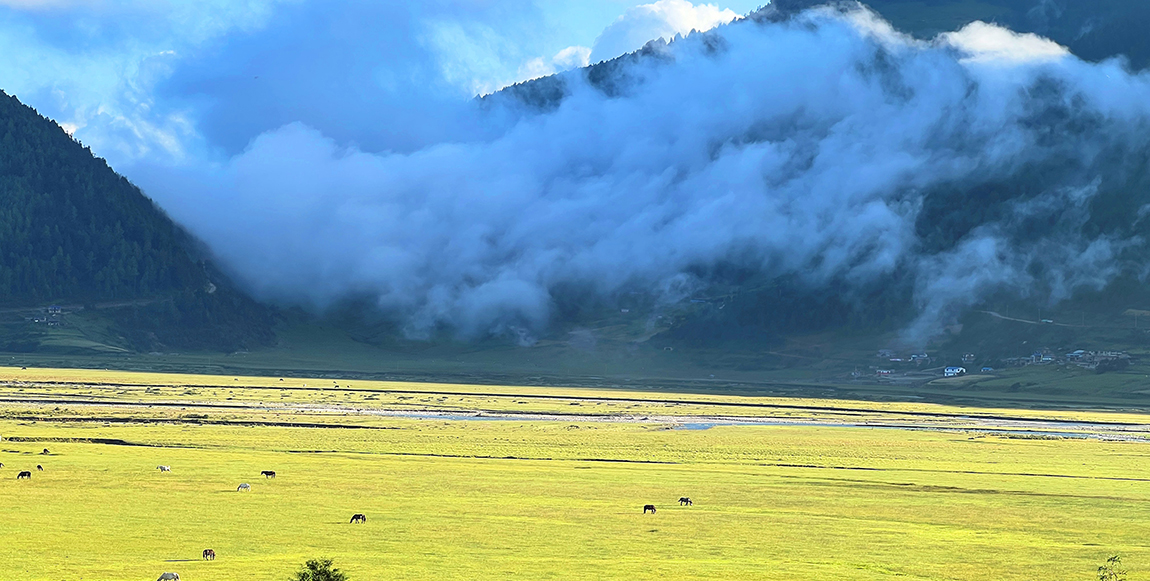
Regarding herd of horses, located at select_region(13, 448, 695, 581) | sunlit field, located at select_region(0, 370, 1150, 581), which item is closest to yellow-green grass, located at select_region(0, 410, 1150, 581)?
sunlit field, located at select_region(0, 370, 1150, 581)

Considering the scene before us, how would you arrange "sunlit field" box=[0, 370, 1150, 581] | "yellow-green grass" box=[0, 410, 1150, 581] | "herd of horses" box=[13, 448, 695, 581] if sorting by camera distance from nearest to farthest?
"herd of horses" box=[13, 448, 695, 581]
"yellow-green grass" box=[0, 410, 1150, 581]
"sunlit field" box=[0, 370, 1150, 581]

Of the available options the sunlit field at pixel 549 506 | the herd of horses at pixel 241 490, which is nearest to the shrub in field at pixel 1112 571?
the sunlit field at pixel 549 506

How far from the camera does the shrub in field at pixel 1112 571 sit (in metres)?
57.6

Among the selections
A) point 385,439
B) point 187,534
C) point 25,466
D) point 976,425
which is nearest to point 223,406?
point 385,439

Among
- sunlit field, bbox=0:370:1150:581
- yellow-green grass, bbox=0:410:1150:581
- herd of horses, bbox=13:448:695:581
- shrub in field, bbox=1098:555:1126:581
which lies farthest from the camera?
sunlit field, bbox=0:370:1150:581

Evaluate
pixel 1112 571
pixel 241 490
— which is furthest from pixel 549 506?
pixel 1112 571

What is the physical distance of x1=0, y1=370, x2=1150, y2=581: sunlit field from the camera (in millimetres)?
60719

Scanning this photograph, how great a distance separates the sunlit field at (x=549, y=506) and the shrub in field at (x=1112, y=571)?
796 mm

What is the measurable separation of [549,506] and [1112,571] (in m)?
33.5

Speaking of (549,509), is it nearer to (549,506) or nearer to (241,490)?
(549,506)

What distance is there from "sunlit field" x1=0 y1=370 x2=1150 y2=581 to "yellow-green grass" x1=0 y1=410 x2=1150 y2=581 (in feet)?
0.87

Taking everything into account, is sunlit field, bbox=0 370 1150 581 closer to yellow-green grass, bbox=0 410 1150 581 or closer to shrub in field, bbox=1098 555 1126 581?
yellow-green grass, bbox=0 410 1150 581

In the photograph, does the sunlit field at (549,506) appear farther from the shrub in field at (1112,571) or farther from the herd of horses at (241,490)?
the shrub in field at (1112,571)

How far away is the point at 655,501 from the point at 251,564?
3435 cm
